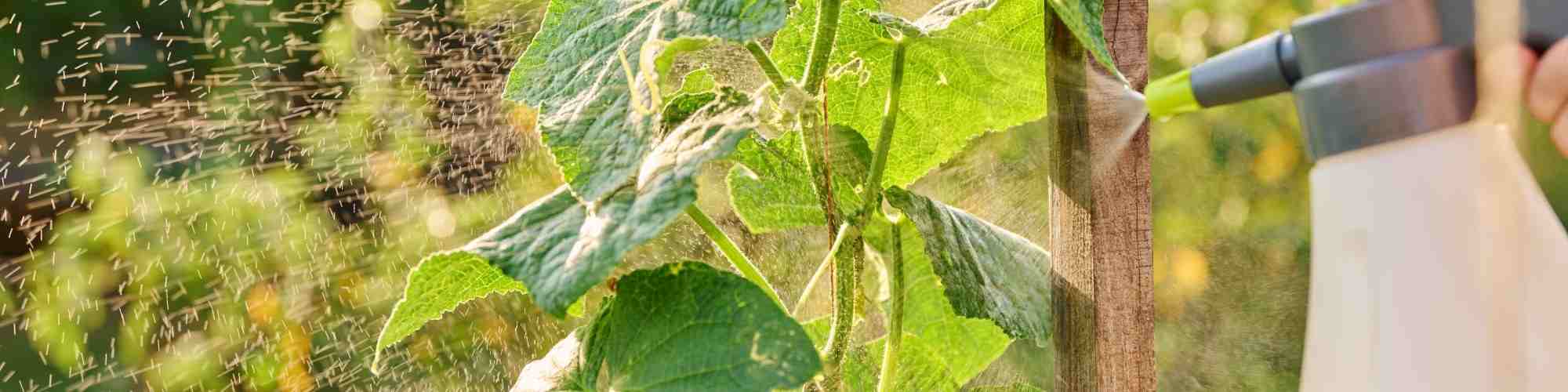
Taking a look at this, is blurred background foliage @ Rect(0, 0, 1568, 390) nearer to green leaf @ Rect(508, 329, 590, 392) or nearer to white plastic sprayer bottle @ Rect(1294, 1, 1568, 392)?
green leaf @ Rect(508, 329, 590, 392)

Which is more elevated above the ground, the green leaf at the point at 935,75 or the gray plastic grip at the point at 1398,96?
the gray plastic grip at the point at 1398,96

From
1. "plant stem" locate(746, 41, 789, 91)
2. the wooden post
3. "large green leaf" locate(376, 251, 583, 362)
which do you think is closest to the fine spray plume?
the wooden post

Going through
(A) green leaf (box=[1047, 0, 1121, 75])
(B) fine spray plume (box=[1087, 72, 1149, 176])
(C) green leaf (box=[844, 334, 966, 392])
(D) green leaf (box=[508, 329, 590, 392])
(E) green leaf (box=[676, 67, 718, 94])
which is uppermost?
(A) green leaf (box=[1047, 0, 1121, 75])

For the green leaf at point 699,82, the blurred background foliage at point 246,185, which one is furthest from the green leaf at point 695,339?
the blurred background foliage at point 246,185

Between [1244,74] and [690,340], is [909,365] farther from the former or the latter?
[1244,74]

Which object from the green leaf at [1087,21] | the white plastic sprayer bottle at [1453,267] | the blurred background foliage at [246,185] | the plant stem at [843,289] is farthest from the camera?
the blurred background foliage at [246,185]

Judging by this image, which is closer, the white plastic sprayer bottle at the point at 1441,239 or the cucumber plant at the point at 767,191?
the white plastic sprayer bottle at the point at 1441,239

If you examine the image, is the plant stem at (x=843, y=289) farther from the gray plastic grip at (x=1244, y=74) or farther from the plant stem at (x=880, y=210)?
the gray plastic grip at (x=1244, y=74)
